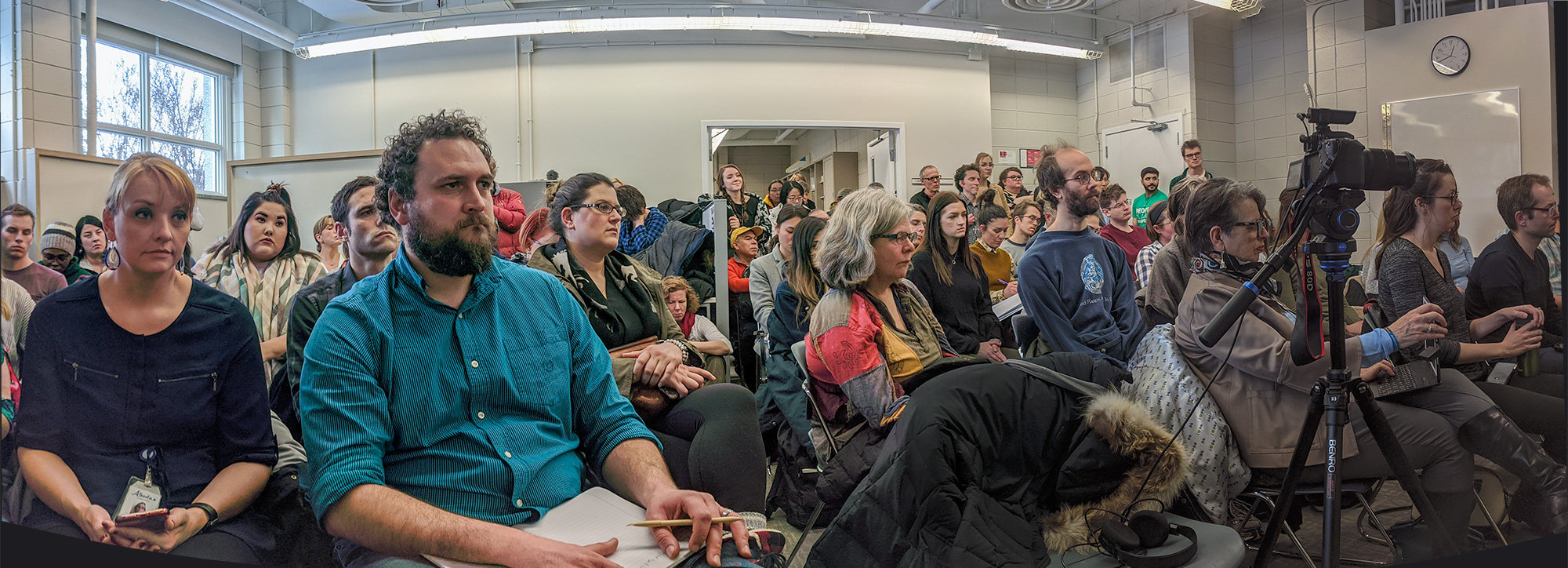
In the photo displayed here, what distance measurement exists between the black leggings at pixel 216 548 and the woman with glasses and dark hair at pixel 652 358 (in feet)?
2.57

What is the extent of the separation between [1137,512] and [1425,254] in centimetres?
125

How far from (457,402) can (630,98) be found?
4.37 ft

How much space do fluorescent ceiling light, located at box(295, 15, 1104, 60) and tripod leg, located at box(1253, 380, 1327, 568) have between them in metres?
1.35

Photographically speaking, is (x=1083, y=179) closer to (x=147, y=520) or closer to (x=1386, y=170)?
(x=1386, y=170)

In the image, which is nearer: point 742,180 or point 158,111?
point 158,111

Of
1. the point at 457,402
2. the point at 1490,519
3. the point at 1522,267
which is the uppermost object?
the point at 1522,267

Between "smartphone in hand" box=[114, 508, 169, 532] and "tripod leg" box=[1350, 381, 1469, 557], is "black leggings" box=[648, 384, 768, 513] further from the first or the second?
"tripod leg" box=[1350, 381, 1469, 557]

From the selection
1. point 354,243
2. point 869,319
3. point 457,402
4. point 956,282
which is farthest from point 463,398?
point 956,282

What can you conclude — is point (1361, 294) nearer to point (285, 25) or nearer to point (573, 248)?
point (573, 248)

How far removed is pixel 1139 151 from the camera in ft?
8.16

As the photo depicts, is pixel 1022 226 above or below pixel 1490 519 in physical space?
above

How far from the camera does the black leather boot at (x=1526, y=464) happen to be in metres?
1.97

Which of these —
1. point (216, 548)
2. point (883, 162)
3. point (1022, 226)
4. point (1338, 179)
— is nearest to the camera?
point (216, 548)

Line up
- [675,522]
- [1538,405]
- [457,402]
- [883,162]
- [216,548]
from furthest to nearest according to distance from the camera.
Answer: [883,162]
[1538,405]
[216,548]
[457,402]
[675,522]
